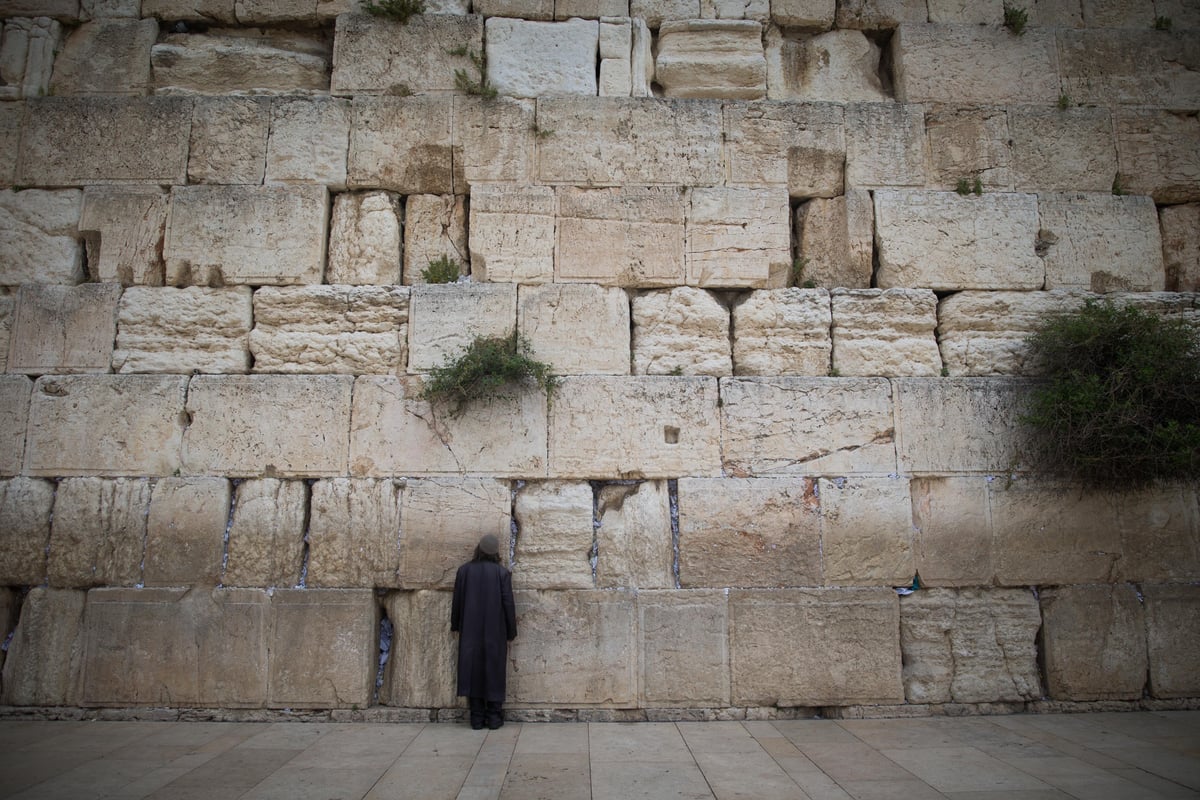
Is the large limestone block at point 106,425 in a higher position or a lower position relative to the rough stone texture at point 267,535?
higher

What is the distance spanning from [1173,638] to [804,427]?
10.0 ft

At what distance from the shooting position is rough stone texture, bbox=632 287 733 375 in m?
5.42

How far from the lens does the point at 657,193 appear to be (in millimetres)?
5629

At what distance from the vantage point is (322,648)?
488cm

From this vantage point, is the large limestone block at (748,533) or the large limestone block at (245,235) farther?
the large limestone block at (245,235)

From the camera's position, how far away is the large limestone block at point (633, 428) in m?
5.17

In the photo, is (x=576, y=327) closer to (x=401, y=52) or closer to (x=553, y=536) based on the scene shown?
(x=553, y=536)

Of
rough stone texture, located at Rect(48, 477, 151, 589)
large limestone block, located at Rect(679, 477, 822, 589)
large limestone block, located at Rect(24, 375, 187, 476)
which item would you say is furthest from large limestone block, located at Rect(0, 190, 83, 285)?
large limestone block, located at Rect(679, 477, 822, 589)

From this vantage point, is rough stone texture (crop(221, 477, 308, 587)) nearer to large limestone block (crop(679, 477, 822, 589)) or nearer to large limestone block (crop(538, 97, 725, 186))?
large limestone block (crop(679, 477, 822, 589))

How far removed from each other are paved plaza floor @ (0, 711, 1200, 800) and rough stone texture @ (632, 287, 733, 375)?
259 cm

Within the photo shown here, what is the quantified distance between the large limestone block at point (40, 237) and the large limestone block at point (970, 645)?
704 centimetres

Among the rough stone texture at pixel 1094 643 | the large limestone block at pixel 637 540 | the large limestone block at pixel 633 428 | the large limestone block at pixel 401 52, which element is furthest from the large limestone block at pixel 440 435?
the rough stone texture at pixel 1094 643

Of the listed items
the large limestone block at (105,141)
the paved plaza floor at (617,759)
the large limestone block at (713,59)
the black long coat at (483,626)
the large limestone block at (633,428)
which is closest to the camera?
the paved plaza floor at (617,759)

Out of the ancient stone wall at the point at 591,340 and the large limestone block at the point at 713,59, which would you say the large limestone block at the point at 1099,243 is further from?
the large limestone block at the point at 713,59
